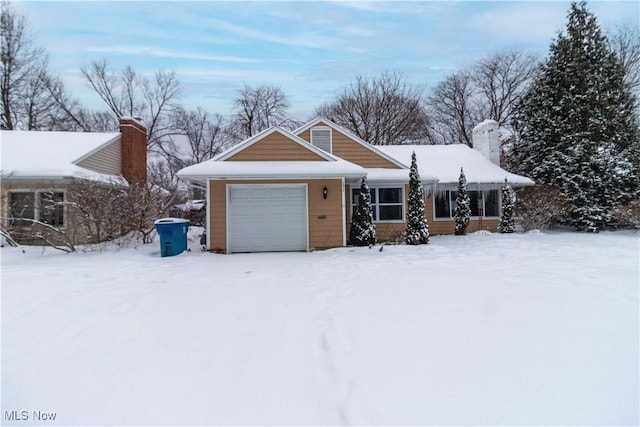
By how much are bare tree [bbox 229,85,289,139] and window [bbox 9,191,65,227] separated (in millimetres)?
21285

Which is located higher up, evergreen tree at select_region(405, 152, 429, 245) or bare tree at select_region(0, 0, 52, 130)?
bare tree at select_region(0, 0, 52, 130)

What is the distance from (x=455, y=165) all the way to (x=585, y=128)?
606cm

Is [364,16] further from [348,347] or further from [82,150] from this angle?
[82,150]

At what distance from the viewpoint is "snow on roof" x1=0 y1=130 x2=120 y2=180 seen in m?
11.7

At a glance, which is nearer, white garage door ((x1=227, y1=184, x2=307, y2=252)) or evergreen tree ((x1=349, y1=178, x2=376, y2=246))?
white garage door ((x1=227, y1=184, x2=307, y2=252))

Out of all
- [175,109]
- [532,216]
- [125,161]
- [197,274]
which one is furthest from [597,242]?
[175,109]

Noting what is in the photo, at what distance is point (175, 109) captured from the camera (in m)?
32.2

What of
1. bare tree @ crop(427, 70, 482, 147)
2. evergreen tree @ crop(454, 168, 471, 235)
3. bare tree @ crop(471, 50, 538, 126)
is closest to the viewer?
evergreen tree @ crop(454, 168, 471, 235)

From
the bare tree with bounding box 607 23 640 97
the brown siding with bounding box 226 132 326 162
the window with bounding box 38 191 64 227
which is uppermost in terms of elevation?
the bare tree with bounding box 607 23 640 97

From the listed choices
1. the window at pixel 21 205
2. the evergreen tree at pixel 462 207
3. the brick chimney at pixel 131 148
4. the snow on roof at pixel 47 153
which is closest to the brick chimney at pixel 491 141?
the evergreen tree at pixel 462 207

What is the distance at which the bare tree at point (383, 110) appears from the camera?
1123 inches

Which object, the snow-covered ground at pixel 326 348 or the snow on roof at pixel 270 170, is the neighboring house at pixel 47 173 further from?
the snow-covered ground at pixel 326 348

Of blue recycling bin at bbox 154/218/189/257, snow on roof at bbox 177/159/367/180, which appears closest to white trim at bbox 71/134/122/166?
snow on roof at bbox 177/159/367/180

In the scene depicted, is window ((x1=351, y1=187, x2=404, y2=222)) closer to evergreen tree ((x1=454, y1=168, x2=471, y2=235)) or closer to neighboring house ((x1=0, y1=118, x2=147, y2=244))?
evergreen tree ((x1=454, y1=168, x2=471, y2=235))
